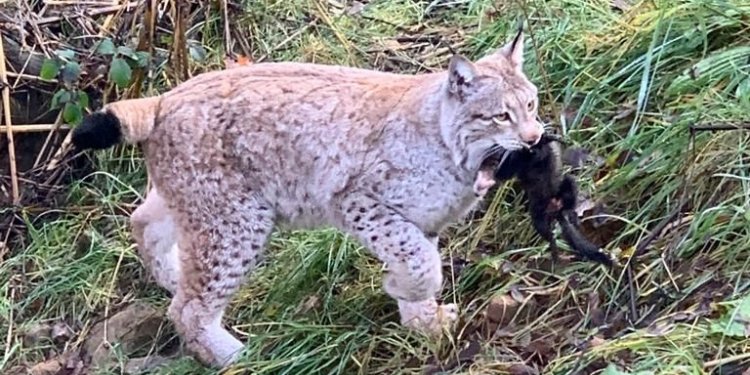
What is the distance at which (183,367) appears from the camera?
15.2ft

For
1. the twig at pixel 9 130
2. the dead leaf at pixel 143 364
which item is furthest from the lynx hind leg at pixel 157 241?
the twig at pixel 9 130

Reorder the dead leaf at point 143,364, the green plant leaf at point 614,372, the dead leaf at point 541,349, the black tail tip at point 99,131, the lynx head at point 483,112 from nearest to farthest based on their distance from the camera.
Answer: the green plant leaf at point 614,372, the dead leaf at point 541,349, the lynx head at point 483,112, the black tail tip at point 99,131, the dead leaf at point 143,364

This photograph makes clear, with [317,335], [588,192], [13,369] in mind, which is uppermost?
[588,192]

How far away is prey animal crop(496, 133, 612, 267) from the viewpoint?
4.23 metres

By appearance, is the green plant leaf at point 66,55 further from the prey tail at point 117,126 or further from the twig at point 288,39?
the prey tail at point 117,126

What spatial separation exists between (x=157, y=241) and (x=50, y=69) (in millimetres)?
1069

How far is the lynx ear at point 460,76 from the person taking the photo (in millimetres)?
4195

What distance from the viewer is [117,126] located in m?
4.47

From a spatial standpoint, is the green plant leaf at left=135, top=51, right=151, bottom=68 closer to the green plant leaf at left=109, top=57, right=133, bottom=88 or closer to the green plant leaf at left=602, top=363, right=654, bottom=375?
the green plant leaf at left=109, top=57, right=133, bottom=88

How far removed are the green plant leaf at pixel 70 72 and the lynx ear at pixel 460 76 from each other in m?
2.01

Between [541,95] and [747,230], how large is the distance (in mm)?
1274

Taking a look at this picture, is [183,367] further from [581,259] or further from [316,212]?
[581,259]

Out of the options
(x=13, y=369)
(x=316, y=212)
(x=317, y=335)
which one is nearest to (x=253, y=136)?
(x=316, y=212)

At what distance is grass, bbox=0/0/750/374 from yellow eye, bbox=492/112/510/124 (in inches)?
22.1
